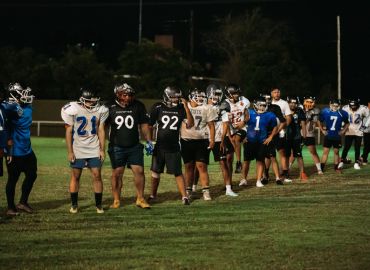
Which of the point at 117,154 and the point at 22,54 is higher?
the point at 22,54

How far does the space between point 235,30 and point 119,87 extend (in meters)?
46.9

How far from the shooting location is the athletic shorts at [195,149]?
14.1m

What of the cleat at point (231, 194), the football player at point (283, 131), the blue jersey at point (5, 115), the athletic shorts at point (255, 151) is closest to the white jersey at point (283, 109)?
the football player at point (283, 131)

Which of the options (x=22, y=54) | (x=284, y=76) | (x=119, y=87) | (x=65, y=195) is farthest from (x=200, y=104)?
(x=22, y=54)

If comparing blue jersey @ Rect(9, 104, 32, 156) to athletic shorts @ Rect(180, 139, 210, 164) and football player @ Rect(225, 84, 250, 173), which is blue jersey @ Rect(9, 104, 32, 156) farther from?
football player @ Rect(225, 84, 250, 173)

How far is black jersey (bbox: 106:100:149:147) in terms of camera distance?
12734mm

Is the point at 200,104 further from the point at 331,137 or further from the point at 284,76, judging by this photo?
the point at 284,76

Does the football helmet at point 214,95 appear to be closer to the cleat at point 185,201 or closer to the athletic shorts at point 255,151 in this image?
the athletic shorts at point 255,151

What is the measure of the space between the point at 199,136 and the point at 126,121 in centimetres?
182

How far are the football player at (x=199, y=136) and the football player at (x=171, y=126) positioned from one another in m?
0.42

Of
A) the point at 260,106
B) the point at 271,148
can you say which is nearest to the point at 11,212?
the point at 260,106

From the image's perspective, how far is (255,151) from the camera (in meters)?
16.6

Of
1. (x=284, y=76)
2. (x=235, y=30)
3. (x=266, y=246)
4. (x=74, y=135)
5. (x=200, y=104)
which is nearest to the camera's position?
(x=266, y=246)

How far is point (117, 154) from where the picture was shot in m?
12.9
